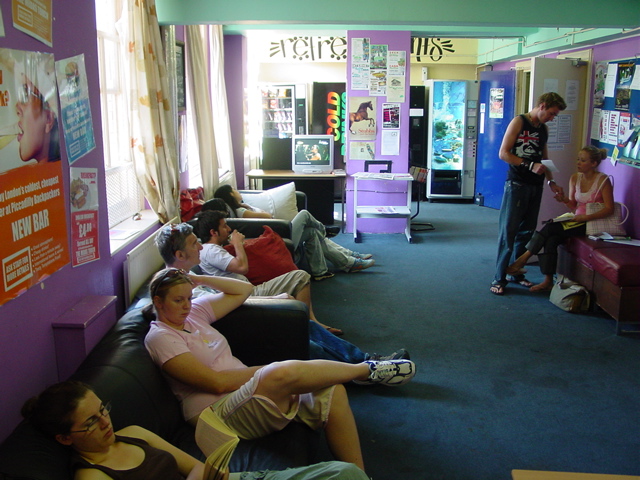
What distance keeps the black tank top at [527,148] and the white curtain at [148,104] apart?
2.60 m

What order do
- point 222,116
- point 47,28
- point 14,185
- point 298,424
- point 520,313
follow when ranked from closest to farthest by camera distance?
point 14,185, point 47,28, point 298,424, point 520,313, point 222,116

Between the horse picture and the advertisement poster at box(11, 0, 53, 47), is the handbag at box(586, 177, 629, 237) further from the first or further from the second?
the advertisement poster at box(11, 0, 53, 47)

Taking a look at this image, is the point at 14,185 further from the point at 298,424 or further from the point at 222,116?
the point at 222,116

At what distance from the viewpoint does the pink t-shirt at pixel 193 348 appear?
7.55 ft

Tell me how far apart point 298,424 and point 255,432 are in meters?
0.20

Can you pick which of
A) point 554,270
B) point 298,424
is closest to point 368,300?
point 554,270

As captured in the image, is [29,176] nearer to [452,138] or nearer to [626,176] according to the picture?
[626,176]

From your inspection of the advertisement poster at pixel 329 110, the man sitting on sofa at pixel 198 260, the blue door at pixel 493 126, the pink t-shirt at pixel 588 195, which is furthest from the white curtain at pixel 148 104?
the blue door at pixel 493 126

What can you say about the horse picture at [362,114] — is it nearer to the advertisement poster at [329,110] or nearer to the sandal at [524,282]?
the advertisement poster at [329,110]

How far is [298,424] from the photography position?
2.41 metres

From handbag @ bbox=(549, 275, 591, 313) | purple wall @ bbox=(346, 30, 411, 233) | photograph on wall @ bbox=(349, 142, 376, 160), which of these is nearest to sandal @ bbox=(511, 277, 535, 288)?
handbag @ bbox=(549, 275, 591, 313)

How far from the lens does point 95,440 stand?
167 centimetres

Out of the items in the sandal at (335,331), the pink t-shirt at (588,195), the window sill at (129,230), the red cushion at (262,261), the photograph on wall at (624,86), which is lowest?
the sandal at (335,331)

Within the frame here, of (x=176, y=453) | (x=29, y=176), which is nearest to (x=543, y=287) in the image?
(x=176, y=453)
